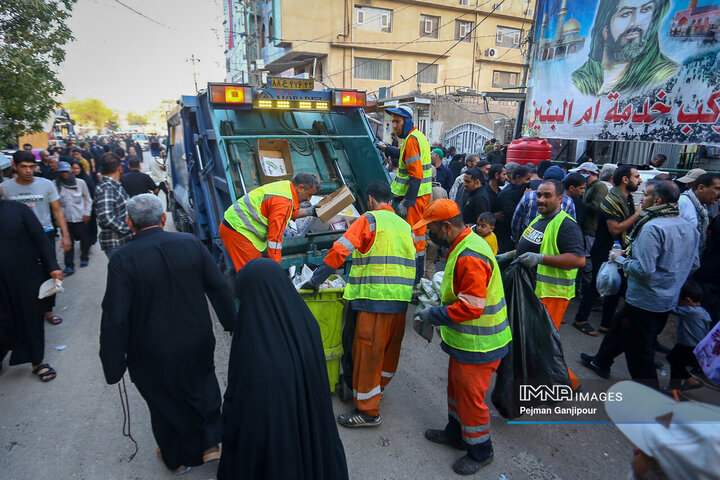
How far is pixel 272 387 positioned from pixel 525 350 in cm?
184

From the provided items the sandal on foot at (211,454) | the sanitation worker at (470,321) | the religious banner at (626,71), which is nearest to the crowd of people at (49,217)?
the sandal on foot at (211,454)

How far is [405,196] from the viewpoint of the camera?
4129 millimetres

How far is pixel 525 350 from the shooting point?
8.93 ft

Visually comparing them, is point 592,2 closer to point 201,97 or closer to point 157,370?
point 201,97

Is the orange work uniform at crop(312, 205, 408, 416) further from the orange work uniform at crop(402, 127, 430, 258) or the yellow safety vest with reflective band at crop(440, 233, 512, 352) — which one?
the orange work uniform at crop(402, 127, 430, 258)

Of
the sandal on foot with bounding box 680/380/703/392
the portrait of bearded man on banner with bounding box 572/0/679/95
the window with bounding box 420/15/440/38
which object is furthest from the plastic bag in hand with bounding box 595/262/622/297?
the window with bounding box 420/15/440/38

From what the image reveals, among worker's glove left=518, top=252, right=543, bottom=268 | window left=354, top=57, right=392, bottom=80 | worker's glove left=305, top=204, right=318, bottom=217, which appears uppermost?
window left=354, top=57, right=392, bottom=80

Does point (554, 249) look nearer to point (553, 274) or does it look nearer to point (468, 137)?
point (553, 274)

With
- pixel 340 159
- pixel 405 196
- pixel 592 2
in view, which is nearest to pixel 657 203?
pixel 405 196

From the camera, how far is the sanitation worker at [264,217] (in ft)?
11.0

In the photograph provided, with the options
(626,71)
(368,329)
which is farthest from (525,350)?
(626,71)

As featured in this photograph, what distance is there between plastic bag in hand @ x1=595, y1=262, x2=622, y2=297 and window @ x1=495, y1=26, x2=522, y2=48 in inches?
1196

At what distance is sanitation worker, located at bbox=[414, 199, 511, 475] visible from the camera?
2221 millimetres

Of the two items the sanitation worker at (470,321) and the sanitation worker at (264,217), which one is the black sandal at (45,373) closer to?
the sanitation worker at (264,217)
